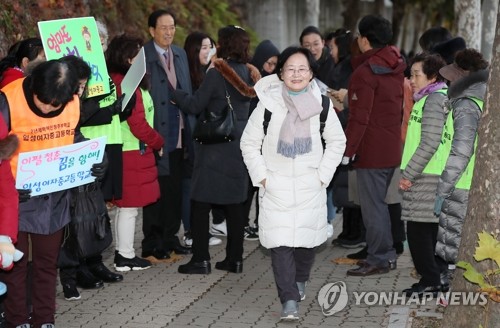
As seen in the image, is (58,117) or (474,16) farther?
(474,16)

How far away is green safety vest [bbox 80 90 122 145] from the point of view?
27.5 ft

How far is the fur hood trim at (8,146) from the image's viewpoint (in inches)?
231

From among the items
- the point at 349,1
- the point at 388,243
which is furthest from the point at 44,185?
the point at 349,1

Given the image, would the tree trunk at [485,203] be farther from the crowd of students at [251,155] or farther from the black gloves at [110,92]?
the black gloves at [110,92]

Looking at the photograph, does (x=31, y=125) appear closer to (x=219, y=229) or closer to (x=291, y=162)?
(x=291, y=162)

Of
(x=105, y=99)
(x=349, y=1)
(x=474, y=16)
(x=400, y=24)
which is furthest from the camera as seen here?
(x=400, y=24)

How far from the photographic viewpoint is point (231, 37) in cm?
903

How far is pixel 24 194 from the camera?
662 centimetres

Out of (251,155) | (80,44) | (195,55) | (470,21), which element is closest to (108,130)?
(80,44)

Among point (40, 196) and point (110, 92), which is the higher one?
point (110, 92)

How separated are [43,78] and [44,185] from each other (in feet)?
2.32

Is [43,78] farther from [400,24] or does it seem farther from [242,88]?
[400,24]

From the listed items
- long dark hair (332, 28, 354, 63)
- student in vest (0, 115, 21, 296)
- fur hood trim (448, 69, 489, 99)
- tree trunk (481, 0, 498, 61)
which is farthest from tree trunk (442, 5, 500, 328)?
tree trunk (481, 0, 498, 61)

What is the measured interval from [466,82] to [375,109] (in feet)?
6.07
